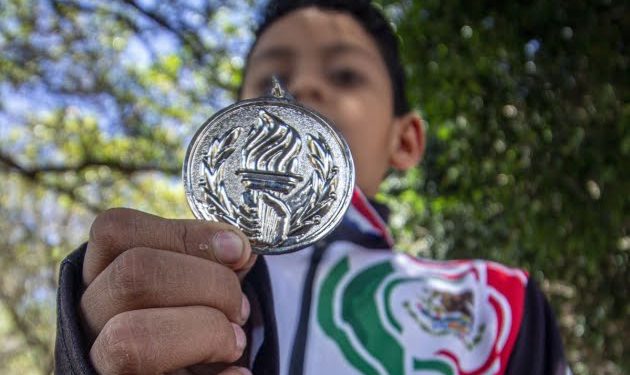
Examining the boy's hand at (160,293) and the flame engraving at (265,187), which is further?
the flame engraving at (265,187)

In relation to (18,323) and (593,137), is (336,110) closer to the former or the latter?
(593,137)

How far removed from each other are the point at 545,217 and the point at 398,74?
1.12 meters

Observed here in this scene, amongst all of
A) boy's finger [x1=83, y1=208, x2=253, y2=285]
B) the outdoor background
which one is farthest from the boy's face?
the outdoor background

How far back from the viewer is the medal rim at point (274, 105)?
92 centimetres

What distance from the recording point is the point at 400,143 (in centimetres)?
168

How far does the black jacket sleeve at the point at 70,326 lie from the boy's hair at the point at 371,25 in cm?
91

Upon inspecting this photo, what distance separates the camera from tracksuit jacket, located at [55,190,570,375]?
1129 mm

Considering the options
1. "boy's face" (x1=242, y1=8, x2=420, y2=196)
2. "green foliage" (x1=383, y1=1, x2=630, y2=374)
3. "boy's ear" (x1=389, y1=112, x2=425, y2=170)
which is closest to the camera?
"boy's face" (x1=242, y1=8, x2=420, y2=196)

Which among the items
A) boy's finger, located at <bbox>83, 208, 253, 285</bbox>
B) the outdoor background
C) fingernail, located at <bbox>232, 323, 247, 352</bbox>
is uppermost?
boy's finger, located at <bbox>83, 208, 253, 285</bbox>

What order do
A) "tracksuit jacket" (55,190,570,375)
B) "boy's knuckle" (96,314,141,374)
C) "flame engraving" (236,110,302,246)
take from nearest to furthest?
1. "boy's knuckle" (96,314,141,374)
2. "flame engraving" (236,110,302,246)
3. "tracksuit jacket" (55,190,570,375)

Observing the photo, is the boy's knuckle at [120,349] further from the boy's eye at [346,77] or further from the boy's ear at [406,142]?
the boy's ear at [406,142]

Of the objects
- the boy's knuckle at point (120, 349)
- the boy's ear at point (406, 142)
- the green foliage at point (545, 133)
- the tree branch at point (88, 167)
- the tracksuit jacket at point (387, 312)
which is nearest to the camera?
the boy's knuckle at point (120, 349)

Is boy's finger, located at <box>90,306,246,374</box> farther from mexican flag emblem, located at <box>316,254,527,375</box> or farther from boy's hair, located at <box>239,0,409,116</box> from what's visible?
boy's hair, located at <box>239,0,409,116</box>

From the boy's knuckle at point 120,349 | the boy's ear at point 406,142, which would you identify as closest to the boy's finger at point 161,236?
the boy's knuckle at point 120,349
